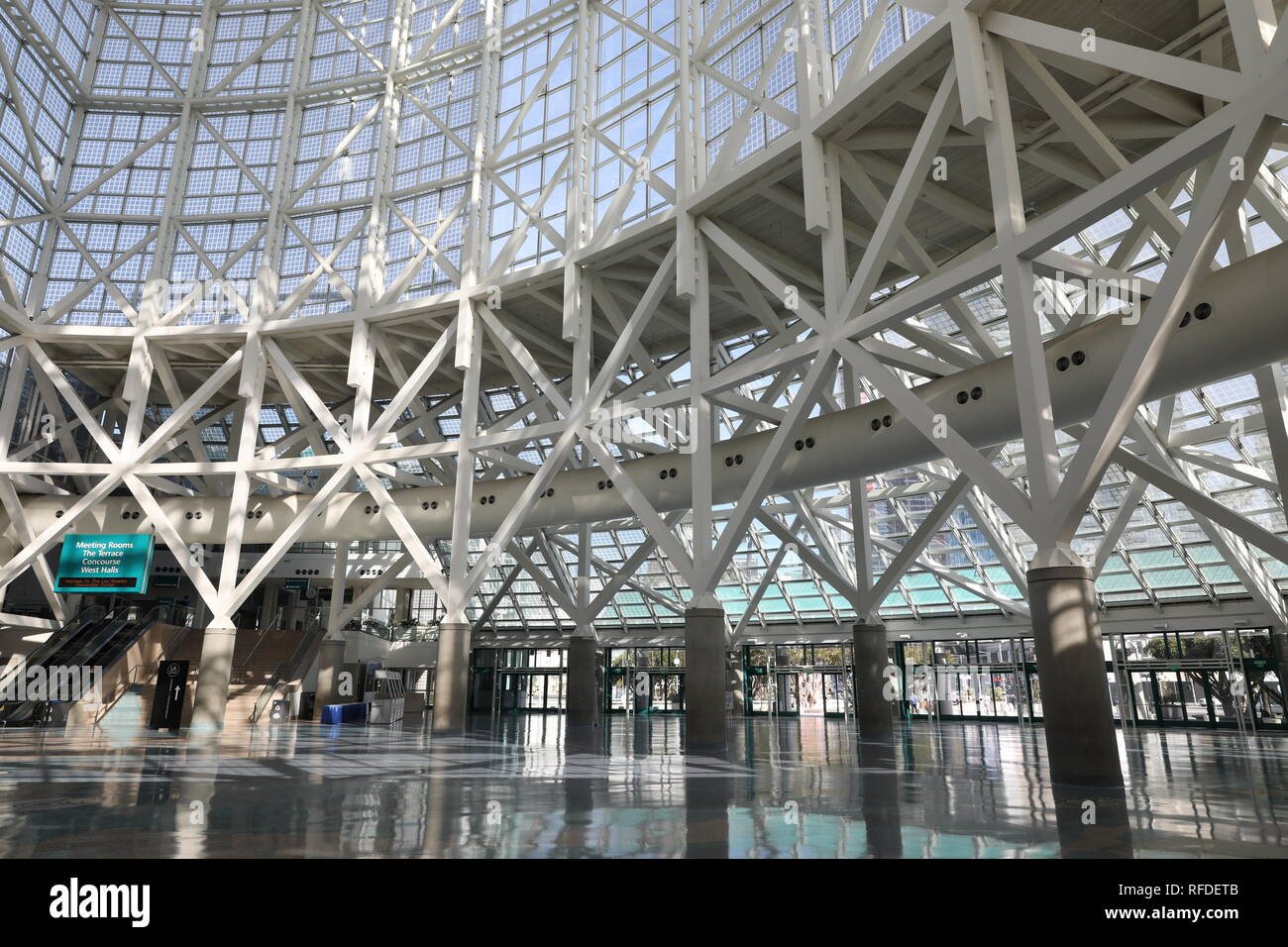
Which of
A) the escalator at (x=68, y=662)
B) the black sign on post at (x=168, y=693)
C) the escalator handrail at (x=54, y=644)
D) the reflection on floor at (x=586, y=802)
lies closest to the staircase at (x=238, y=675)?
the escalator at (x=68, y=662)

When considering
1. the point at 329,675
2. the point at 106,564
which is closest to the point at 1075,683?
the point at 329,675

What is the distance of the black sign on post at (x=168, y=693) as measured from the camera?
2205 cm

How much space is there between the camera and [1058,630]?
9.62m

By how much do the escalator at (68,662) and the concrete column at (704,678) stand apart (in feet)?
64.5

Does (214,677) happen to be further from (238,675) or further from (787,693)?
(787,693)

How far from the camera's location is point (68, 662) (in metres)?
26.6

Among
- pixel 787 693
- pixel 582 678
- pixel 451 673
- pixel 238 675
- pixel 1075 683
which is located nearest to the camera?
pixel 1075 683

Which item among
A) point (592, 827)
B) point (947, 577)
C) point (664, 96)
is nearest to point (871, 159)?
point (664, 96)

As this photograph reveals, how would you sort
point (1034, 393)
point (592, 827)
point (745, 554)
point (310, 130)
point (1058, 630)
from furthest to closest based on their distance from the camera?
point (745, 554), point (310, 130), point (1034, 393), point (1058, 630), point (592, 827)

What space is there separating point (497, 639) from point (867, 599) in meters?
32.6

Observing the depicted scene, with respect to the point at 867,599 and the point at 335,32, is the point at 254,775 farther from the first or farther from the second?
the point at 335,32

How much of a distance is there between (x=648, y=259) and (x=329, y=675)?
821 inches

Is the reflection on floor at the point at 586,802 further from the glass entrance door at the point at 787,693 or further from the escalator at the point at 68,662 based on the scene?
the glass entrance door at the point at 787,693

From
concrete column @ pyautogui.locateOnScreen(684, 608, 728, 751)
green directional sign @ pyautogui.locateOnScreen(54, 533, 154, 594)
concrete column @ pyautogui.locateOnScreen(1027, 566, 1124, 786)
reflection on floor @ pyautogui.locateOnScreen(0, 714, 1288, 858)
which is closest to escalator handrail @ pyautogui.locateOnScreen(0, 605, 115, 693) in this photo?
green directional sign @ pyautogui.locateOnScreen(54, 533, 154, 594)
